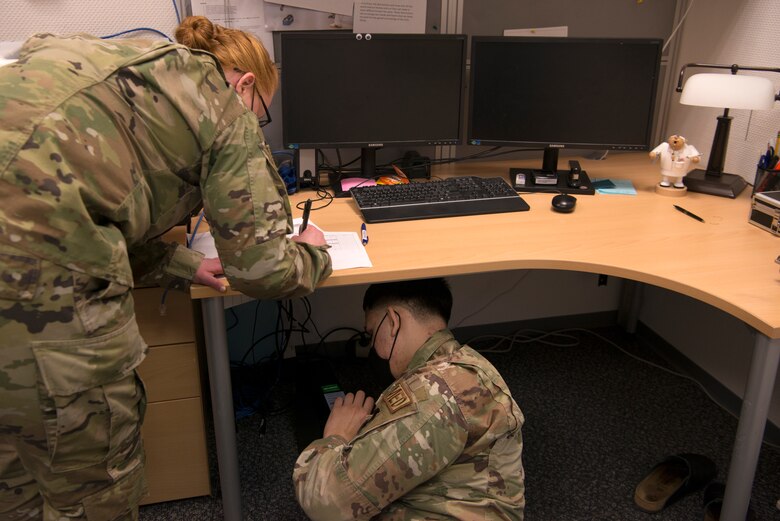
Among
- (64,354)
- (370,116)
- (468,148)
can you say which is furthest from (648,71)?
(64,354)

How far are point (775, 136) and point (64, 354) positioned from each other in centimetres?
196

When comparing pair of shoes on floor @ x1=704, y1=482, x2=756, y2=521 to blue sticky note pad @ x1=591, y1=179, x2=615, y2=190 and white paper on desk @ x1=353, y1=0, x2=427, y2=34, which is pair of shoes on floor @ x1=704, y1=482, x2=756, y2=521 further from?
white paper on desk @ x1=353, y1=0, x2=427, y2=34

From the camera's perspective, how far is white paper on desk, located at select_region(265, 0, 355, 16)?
196cm

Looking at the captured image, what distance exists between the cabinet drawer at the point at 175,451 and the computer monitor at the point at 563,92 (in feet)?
3.82

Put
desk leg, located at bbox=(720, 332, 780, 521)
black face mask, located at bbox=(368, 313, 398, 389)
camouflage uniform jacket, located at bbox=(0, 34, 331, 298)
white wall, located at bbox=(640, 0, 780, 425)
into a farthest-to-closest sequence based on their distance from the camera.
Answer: black face mask, located at bbox=(368, 313, 398, 389), white wall, located at bbox=(640, 0, 780, 425), desk leg, located at bbox=(720, 332, 780, 521), camouflage uniform jacket, located at bbox=(0, 34, 331, 298)

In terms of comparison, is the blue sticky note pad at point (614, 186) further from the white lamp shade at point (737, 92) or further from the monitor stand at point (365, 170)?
the monitor stand at point (365, 170)

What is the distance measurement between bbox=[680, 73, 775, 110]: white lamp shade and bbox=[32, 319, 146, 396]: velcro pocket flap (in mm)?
1625

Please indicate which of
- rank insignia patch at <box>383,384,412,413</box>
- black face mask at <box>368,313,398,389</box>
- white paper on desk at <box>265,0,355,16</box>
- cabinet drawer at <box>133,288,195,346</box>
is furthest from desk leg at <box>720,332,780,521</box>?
white paper on desk at <box>265,0,355,16</box>

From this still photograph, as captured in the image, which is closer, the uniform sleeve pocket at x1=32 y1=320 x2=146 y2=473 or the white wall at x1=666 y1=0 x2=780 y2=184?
the uniform sleeve pocket at x1=32 y1=320 x2=146 y2=473

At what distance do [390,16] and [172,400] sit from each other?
127cm

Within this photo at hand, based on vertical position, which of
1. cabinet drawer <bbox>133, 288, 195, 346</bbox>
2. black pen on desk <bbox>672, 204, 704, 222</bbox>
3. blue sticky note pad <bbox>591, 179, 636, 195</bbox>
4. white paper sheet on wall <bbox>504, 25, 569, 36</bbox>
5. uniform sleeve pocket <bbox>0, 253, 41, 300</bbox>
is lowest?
cabinet drawer <bbox>133, 288, 195, 346</bbox>

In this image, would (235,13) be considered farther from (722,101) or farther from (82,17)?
(722,101)

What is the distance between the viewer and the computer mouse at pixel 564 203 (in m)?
1.84

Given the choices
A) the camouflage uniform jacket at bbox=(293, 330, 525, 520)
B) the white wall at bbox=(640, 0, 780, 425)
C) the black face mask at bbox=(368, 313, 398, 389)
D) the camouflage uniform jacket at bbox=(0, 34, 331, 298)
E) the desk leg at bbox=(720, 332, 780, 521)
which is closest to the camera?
the camouflage uniform jacket at bbox=(0, 34, 331, 298)
